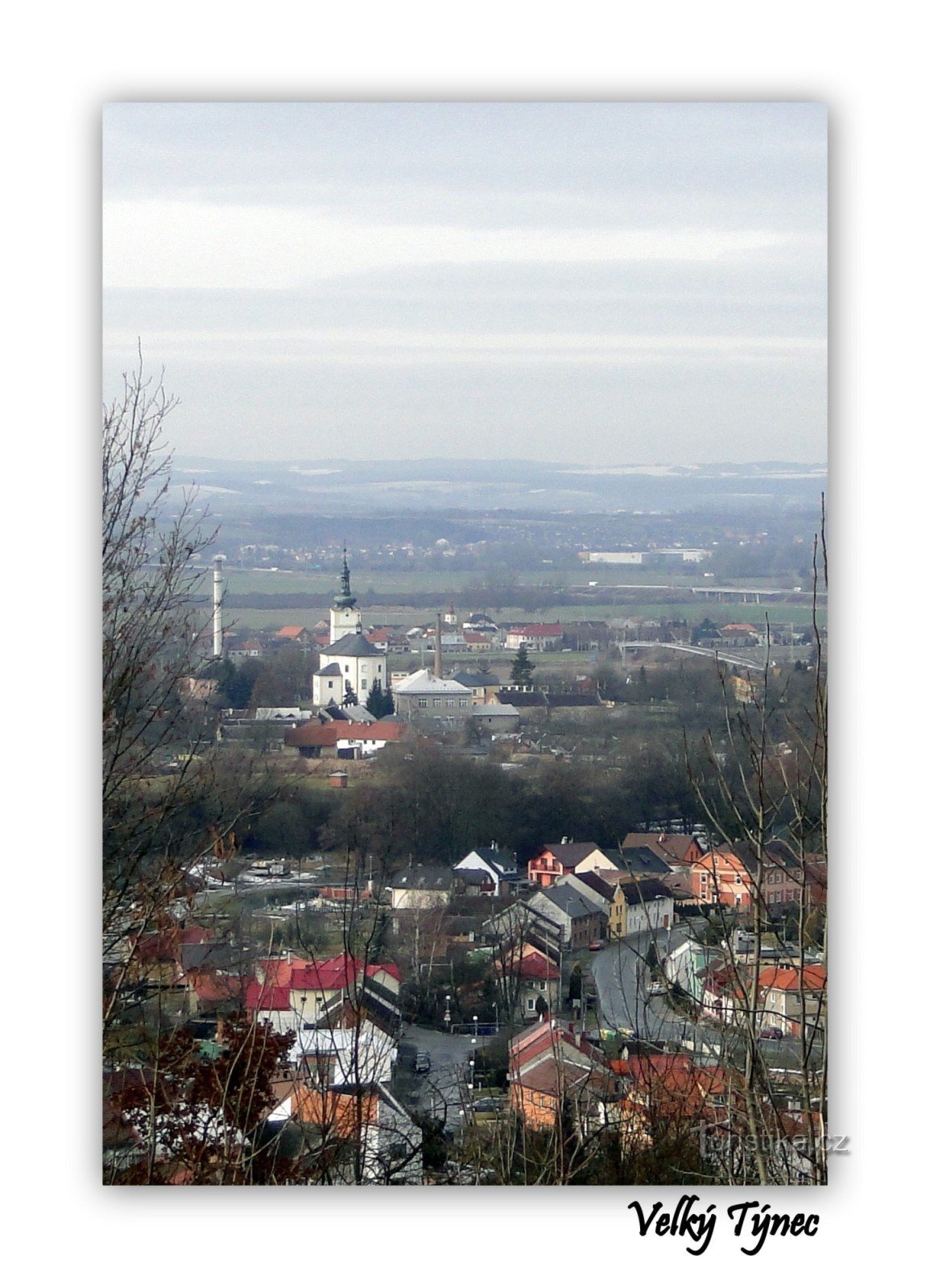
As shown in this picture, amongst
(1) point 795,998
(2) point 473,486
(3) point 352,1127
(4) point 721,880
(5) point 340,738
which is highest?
(2) point 473,486

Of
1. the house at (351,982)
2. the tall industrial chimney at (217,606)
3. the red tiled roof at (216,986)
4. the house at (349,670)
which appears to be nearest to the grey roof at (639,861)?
the house at (351,982)

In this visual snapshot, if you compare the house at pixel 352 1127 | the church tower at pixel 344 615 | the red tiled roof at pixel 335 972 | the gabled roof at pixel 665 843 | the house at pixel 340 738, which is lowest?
the house at pixel 352 1127

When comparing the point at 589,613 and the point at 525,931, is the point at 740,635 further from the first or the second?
the point at 525,931

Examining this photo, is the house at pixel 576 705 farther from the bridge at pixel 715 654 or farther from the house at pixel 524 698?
the bridge at pixel 715 654

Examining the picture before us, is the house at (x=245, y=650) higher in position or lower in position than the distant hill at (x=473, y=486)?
lower

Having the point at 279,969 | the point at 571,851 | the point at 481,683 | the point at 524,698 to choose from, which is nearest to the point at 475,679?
the point at 481,683
